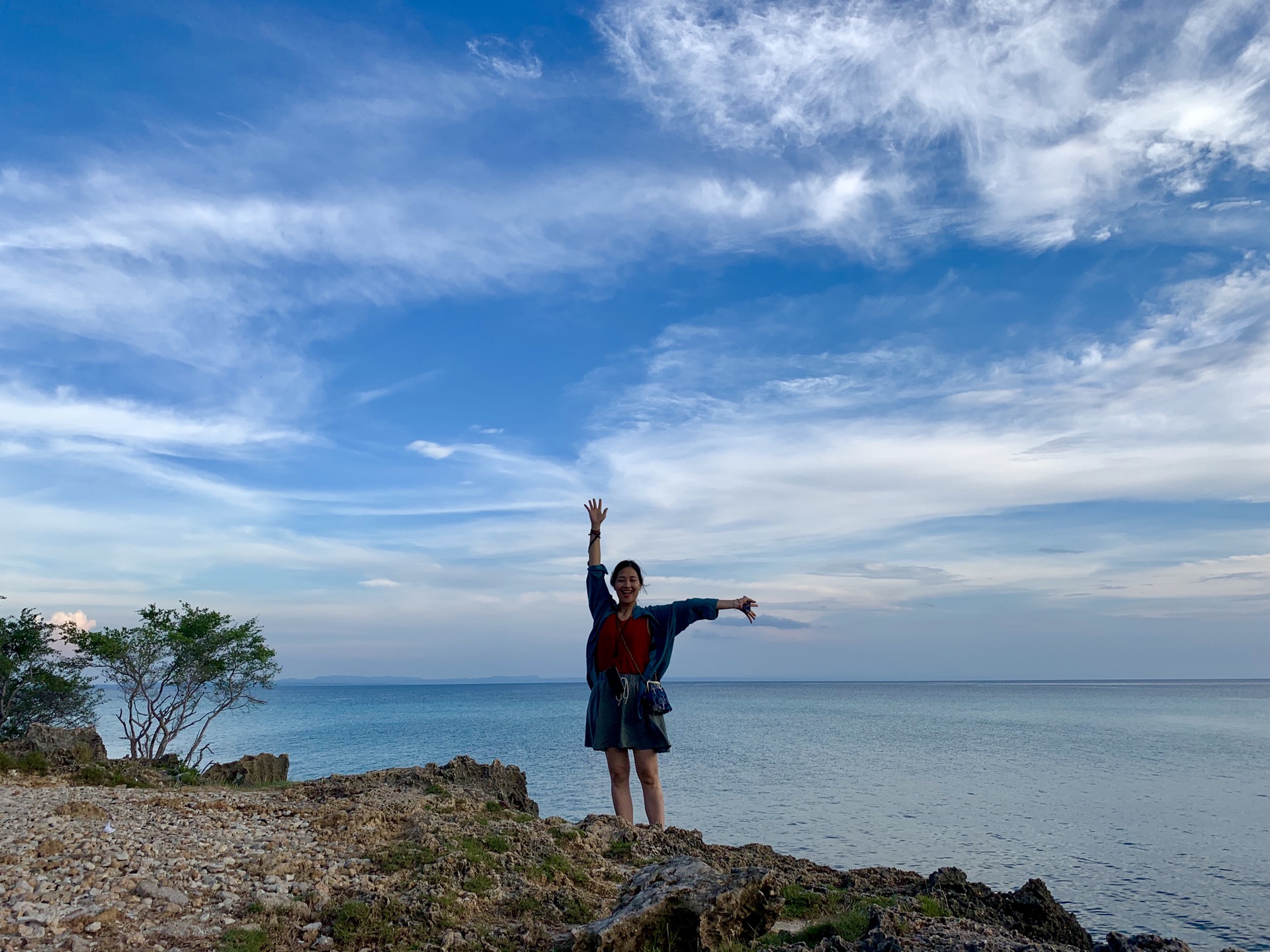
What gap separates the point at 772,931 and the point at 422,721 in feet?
247

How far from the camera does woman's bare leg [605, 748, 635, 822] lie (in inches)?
324

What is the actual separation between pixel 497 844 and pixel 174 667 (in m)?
17.3

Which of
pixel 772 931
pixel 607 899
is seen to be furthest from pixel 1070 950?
pixel 607 899

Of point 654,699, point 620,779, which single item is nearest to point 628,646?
point 654,699

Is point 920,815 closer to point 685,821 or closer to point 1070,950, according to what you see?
point 685,821

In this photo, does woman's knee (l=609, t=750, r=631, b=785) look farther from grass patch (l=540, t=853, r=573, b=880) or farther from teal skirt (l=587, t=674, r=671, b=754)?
grass patch (l=540, t=853, r=573, b=880)

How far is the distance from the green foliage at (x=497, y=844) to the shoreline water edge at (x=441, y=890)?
2cm

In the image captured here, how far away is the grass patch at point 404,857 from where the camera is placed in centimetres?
694

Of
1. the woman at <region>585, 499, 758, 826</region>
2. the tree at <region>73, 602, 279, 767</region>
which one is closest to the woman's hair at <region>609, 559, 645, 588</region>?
the woman at <region>585, 499, 758, 826</region>

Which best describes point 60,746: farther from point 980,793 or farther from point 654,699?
point 980,793

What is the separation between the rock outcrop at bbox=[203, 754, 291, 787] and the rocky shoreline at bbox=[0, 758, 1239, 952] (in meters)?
6.68

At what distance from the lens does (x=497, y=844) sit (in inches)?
305

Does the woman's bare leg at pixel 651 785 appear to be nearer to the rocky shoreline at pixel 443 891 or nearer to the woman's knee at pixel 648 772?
the woman's knee at pixel 648 772

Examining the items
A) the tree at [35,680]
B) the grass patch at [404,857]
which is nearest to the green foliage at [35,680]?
the tree at [35,680]
